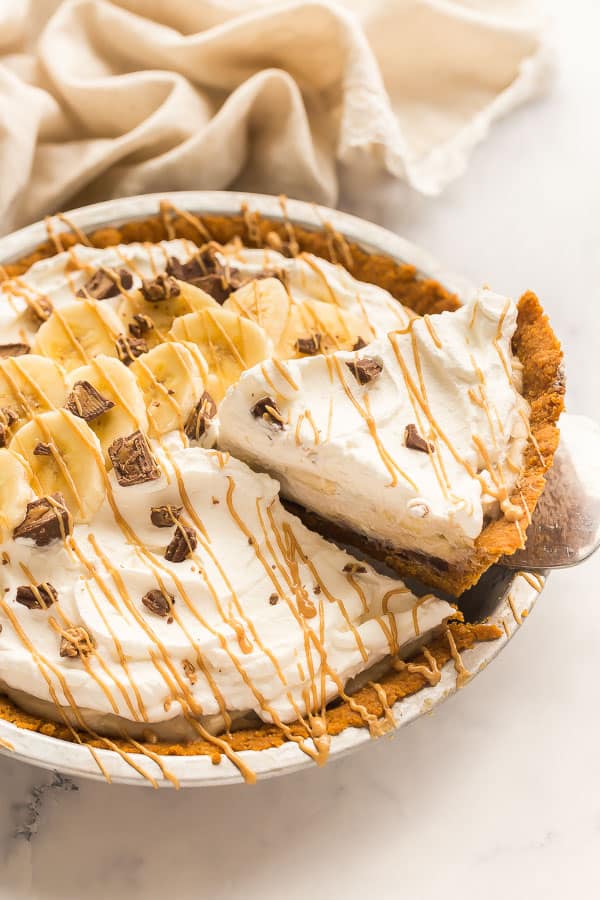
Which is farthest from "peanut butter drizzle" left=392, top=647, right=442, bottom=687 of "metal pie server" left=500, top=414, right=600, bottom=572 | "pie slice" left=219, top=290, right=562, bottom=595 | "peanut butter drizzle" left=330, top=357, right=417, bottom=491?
"peanut butter drizzle" left=330, top=357, right=417, bottom=491

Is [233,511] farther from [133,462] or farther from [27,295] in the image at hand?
[27,295]

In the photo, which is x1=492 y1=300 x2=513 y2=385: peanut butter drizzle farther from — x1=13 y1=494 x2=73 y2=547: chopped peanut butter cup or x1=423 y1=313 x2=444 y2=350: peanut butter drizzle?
x1=13 y1=494 x2=73 y2=547: chopped peanut butter cup

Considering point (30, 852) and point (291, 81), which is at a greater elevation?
point (291, 81)

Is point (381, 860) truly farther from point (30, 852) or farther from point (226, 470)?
point (226, 470)

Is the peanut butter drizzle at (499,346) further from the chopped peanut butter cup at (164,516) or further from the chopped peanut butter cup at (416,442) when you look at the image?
the chopped peanut butter cup at (164,516)

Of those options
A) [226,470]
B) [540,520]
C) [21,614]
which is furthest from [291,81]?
[21,614]

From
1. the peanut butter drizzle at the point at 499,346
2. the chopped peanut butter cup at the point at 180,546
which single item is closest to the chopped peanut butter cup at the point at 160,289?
the chopped peanut butter cup at the point at 180,546
